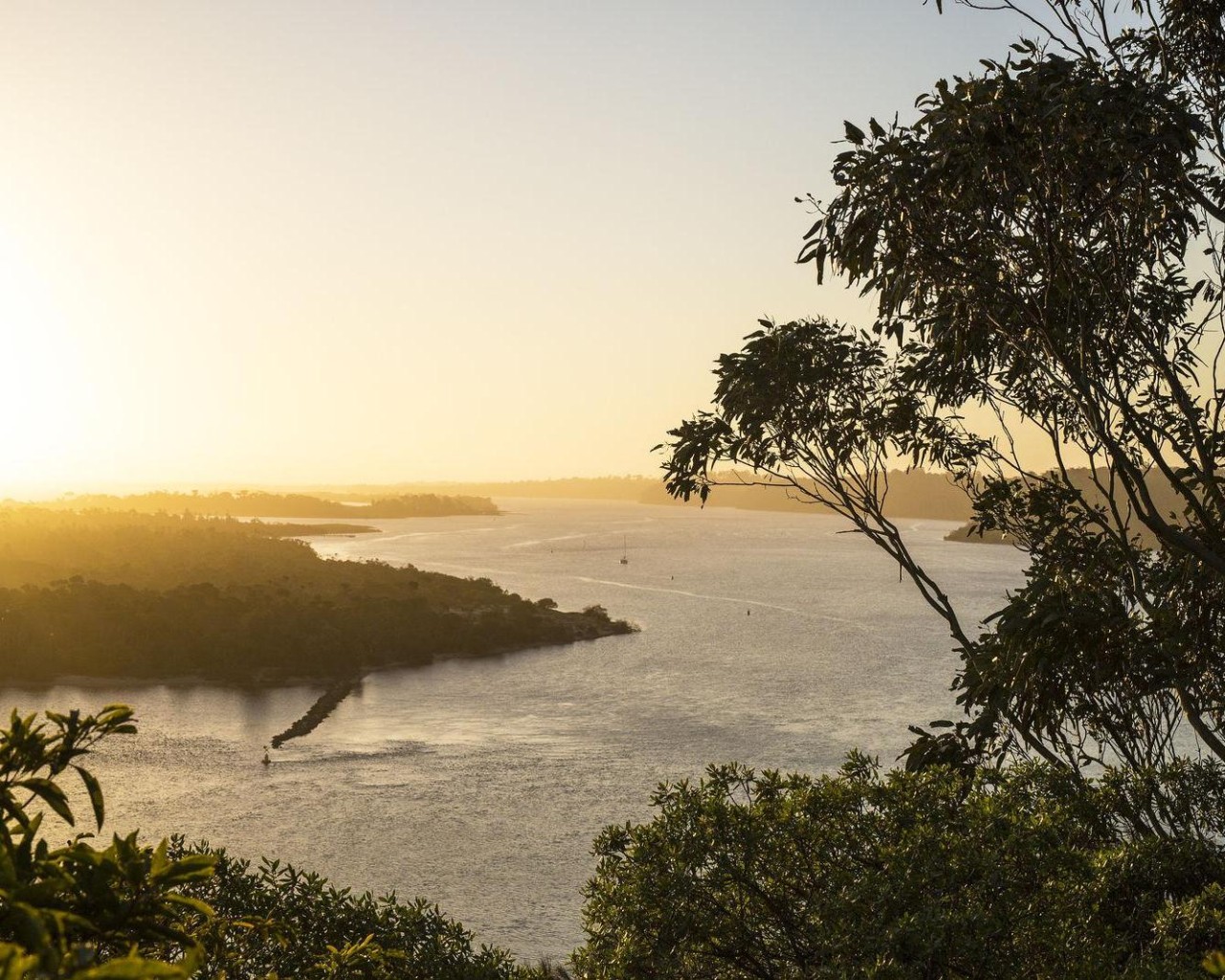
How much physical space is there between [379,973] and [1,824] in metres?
6.89

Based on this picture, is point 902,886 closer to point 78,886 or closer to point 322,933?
point 322,933

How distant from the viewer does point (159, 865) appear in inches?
129

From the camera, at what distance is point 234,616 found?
2980 inches

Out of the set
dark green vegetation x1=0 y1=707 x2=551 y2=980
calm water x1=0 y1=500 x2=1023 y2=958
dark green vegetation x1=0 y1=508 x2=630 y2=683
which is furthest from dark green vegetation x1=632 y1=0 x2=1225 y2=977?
dark green vegetation x1=0 y1=508 x2=630 y2=683

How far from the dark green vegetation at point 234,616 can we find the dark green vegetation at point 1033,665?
63964 mm

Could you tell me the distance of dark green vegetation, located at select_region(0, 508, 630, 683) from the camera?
69125 millimetres

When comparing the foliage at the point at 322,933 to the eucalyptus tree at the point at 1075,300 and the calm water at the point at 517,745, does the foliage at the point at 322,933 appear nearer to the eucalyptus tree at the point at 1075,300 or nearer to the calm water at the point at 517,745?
the eucalyptus tree at the point at 1075,300

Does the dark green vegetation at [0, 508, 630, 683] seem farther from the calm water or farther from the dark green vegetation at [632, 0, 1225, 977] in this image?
the dark green vegetation at [632, 0, 1225, 977]

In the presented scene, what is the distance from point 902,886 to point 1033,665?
352 centimetres

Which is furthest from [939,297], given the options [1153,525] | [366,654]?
[366,654]

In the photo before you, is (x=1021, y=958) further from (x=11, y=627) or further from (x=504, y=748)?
(x=11, y=627)

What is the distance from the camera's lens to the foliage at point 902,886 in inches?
326

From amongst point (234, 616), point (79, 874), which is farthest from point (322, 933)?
point (234, 616)

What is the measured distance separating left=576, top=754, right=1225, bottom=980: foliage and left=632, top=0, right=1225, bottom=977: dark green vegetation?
0.03 metres
